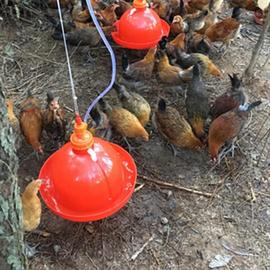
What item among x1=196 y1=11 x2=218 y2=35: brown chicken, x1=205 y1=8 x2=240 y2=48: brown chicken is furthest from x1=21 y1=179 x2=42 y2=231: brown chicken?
x1=196 y1=11 x2=218 y2=35: brown chicken

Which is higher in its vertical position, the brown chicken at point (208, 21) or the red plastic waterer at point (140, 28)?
the red plastic waterer at point (140, 28)

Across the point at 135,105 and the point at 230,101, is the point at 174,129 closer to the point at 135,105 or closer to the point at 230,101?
→ the point at 135,105

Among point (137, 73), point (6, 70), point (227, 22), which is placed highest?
point (227, 22)

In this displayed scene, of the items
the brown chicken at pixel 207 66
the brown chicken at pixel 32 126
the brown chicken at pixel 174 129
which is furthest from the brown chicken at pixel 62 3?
the brown chicken at pixel 174 129

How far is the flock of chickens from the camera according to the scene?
3.59 metres

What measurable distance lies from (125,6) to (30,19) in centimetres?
120

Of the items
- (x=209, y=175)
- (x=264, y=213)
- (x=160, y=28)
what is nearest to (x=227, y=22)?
(x=160, y=28)

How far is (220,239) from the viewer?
3.26 m

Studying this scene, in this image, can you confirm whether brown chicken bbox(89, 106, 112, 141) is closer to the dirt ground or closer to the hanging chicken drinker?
the dirt ground

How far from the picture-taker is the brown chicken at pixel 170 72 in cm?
414

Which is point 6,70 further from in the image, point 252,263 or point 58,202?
point 252,263

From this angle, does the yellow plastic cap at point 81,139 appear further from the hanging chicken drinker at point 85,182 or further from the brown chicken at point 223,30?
the brown chicken at point 223,30

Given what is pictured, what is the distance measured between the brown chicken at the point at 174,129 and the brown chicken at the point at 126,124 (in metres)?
0.17

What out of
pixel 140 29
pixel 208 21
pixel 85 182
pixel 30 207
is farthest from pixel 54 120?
pixel 208 21
